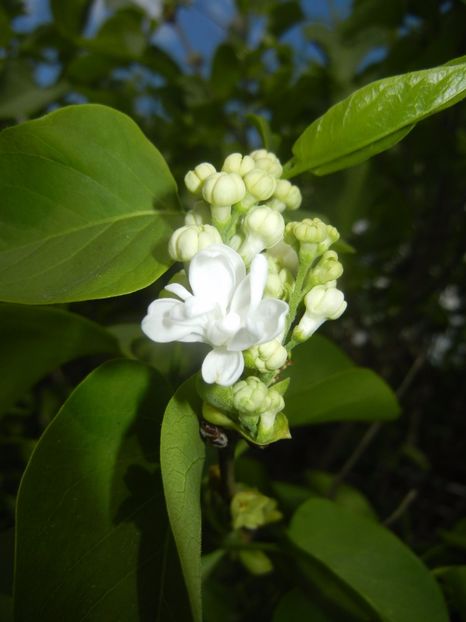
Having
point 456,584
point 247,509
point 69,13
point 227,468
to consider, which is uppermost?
point 69,13

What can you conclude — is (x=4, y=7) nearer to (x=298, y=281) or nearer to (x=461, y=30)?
(x=461, y=30)

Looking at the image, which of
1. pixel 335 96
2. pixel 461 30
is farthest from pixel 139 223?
pixel 335 96

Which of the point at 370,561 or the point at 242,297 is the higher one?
the point at 242,297

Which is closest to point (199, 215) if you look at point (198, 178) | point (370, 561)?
point (198, 178)

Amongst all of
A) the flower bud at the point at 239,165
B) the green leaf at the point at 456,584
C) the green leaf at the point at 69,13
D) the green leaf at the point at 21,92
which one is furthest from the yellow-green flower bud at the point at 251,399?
the green leaf at the point at 69,13

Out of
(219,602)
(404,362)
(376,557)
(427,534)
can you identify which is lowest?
(427,534)

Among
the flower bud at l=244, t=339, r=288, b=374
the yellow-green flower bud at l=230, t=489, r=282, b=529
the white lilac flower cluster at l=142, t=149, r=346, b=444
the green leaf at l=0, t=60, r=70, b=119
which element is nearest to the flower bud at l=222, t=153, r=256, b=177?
the white lilac flower cluster at l=142, t=149, r=346, b=444

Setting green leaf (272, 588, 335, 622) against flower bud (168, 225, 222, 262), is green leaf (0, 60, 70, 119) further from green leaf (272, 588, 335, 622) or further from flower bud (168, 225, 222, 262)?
green leaf (272, 588, 335, 622)

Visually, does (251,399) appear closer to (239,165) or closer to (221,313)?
(221,313)
